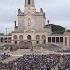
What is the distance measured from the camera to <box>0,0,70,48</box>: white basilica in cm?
10238

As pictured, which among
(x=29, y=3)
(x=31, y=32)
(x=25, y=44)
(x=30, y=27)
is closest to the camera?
(x=25, y=44)

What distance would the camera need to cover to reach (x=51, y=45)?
321 feet

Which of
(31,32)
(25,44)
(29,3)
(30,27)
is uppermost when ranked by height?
(29,3)

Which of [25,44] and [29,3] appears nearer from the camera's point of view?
[25,44]

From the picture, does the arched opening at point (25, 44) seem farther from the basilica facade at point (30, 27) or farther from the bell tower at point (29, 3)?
the bell tower at point (29, 3)

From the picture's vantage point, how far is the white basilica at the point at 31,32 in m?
102

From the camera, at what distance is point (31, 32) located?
103250 mm

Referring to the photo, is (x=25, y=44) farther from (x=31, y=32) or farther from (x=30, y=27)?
(x=30, y=27)

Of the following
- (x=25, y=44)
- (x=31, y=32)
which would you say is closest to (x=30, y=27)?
(x=31, y=32)

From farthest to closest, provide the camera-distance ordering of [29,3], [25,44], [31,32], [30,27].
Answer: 1. [29,3]
2. [30,27]
3. [31,32]
4. [25,44]

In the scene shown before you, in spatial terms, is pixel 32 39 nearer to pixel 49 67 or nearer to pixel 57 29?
pixel 57 29

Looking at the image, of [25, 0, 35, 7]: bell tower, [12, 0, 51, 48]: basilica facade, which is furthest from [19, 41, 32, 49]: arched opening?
[25, 0, 35, 7]: bell tower

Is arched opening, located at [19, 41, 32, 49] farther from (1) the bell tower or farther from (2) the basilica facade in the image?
(1) the bell tower

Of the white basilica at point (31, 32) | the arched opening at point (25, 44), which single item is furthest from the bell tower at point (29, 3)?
the arched opening at point (25, 44)
